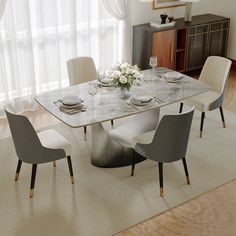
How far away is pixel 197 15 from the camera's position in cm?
704

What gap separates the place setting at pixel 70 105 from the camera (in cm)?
410

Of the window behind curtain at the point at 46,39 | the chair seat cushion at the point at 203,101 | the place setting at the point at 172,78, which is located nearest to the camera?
the place setting at the point at 172,78

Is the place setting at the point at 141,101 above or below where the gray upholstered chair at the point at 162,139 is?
above

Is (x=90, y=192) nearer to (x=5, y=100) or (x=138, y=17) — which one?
(x=5, y=100)

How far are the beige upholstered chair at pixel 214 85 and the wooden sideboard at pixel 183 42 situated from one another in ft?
3.72

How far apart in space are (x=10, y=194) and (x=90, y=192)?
711 mm

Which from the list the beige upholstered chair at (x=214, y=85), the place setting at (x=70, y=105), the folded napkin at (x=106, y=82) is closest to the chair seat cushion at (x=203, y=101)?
the beige upholstered chair at (x=214, y=85)

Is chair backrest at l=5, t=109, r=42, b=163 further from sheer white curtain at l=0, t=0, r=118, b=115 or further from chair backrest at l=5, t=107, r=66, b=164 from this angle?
sheer white curtain at l=0, t=0, r=118, b=115

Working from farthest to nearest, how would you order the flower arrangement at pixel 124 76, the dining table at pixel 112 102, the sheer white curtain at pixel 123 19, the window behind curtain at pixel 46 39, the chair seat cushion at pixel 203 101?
1. the sheer white curtain at pixel 123 19
2. the window behind curtain at pixel 46 39
3. the chair seat cushion at pixel 203 101
4. the flower arrangement at pixel 124 76
5. the dining table at pixel 112 102

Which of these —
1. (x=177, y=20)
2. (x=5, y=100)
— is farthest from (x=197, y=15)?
(x=5, y=100)

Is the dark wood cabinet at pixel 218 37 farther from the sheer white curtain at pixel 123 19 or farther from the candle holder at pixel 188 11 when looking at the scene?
the sheer white curtain at pixel 123 19

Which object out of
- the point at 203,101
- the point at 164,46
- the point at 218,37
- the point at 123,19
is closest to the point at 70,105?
the point at 203,101

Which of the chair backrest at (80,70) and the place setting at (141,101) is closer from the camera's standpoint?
the place setting at (141,101)

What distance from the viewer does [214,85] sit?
5262mm
